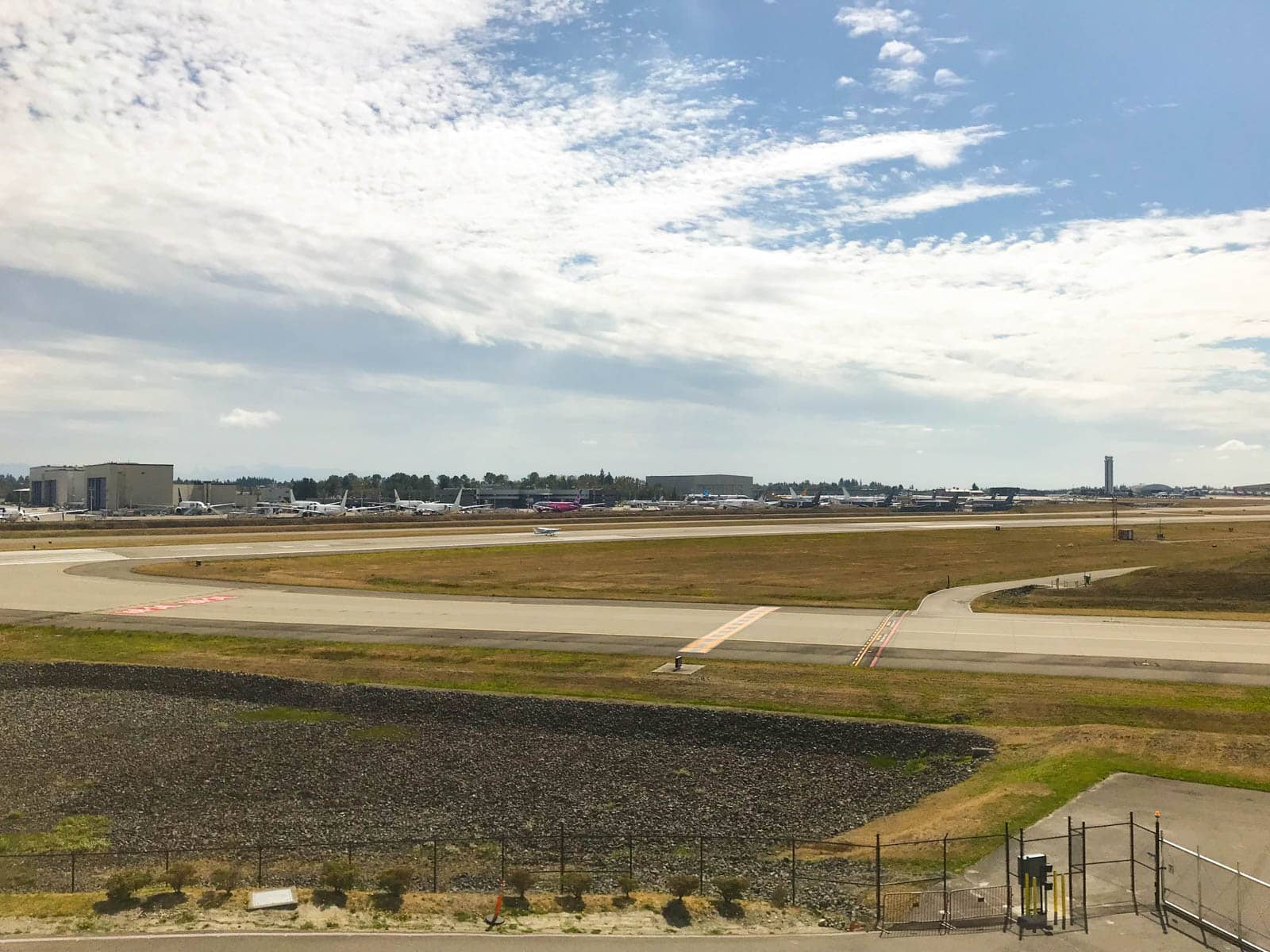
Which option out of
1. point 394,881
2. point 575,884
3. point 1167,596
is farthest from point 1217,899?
point 1167,596

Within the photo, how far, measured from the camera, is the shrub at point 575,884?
72.4 ft

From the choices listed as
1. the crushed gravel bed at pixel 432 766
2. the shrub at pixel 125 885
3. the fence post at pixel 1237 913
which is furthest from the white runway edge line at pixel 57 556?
the fence post at pixel 1237 913

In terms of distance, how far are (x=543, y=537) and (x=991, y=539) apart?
231 feet

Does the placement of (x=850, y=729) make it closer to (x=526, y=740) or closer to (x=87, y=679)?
(x=526, y=740)

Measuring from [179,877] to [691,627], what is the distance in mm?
40795

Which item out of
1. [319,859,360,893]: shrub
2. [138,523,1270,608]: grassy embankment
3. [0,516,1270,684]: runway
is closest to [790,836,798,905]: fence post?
[319,859,360,893]: shrub

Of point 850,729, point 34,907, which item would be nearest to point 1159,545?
point 850,729

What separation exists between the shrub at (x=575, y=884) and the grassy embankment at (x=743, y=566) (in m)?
47.3

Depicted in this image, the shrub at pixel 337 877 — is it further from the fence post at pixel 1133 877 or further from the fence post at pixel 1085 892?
the fence post at pixel 1133 877

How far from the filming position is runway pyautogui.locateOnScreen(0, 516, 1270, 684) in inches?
1919

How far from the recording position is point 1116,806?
2719 cm

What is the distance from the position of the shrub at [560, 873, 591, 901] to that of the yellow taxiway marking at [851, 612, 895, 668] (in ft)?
89.4

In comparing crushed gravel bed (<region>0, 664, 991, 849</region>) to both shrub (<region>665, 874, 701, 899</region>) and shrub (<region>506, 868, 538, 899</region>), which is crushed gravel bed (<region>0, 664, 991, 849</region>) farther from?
shrub (<region>665, 874, 701, 899</region>)

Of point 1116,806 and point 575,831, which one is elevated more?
point 1116,806
